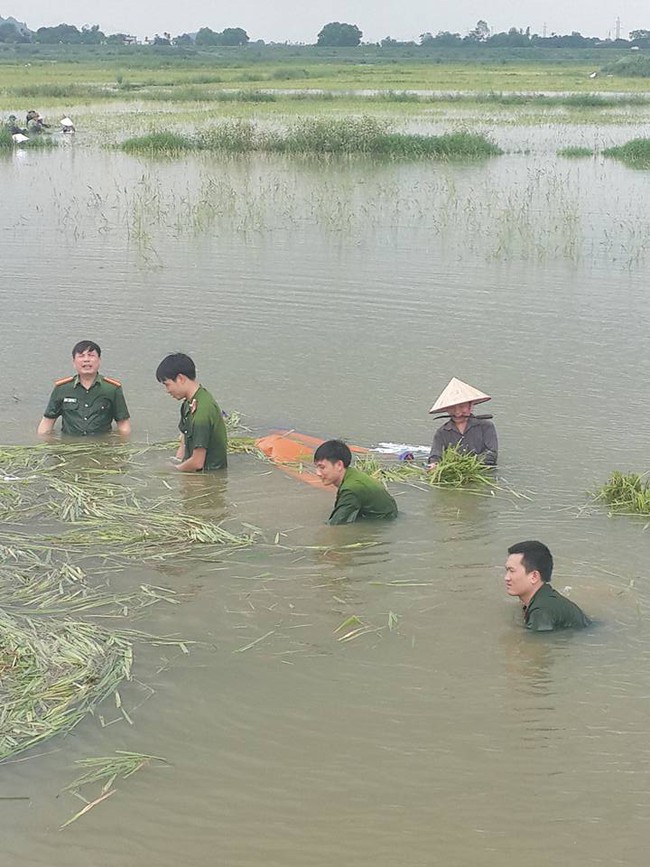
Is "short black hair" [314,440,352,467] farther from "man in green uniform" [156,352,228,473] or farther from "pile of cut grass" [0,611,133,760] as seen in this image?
"pile of cut grass" [0,611,133,760]

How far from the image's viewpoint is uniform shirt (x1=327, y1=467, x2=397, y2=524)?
766 cm

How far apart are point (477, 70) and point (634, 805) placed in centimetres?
7672

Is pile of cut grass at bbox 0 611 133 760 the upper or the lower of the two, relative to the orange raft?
lower

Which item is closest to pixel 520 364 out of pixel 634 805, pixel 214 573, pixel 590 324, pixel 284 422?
pixel 590 324

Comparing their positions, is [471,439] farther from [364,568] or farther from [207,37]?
[207,37]

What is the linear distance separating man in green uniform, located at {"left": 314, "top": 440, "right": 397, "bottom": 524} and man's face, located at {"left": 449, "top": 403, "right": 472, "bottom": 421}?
847 millimetres

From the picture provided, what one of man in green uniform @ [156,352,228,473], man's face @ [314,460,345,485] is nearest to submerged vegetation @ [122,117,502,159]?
man in green uniform @ [156,352,228,473]

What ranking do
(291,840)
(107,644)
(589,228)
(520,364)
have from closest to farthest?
(291,840) → (107,644) → (520,364) → (589,228)

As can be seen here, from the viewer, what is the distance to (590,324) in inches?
506

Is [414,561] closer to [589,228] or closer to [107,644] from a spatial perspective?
[107,644]

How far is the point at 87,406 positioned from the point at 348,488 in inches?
106

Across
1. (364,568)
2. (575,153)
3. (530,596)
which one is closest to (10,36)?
(575,153)

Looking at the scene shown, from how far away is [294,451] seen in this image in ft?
30.4

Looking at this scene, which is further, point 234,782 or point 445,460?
point 445,460
